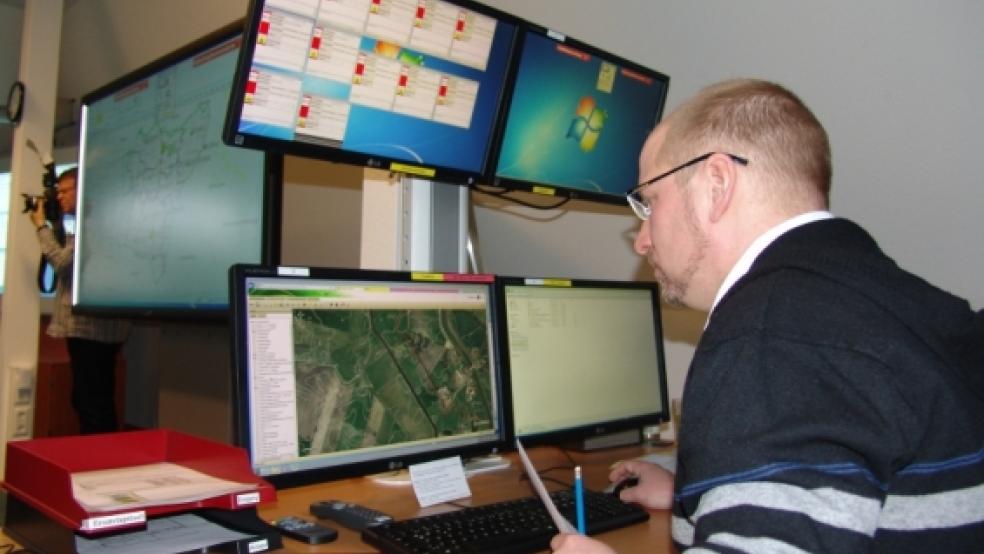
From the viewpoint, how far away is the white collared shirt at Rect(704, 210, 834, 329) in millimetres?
857

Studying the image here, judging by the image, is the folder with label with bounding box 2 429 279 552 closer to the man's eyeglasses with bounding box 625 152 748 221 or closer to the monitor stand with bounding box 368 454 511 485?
the monitor stand with bounding box 368 454 511 485

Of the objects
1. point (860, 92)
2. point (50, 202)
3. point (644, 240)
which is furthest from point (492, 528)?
point (50, 202)

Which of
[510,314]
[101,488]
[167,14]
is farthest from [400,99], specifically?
[167,14]

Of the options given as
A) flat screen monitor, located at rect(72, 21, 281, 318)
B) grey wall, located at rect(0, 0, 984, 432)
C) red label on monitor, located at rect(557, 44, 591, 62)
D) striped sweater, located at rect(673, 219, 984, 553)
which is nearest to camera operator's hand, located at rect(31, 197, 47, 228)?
flat screen monitor, located at rect(72, 21, 281, 318)

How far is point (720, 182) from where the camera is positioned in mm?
910

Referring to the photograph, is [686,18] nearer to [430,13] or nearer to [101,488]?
[430,13]

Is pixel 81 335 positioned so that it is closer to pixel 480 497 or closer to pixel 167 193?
pixel 167 193

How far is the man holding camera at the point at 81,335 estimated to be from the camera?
2982 millimetres

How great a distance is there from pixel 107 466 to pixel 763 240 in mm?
948

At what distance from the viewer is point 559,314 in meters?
1.49

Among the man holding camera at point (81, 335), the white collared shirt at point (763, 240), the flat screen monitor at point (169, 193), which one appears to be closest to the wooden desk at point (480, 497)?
the white collared shirt at point (763, 240)

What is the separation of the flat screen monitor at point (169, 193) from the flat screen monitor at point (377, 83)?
0.63 meters

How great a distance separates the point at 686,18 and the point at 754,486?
5.34 ft

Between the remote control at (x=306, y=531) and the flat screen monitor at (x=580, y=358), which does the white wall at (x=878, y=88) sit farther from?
the remote control at (x=306, y=531)
